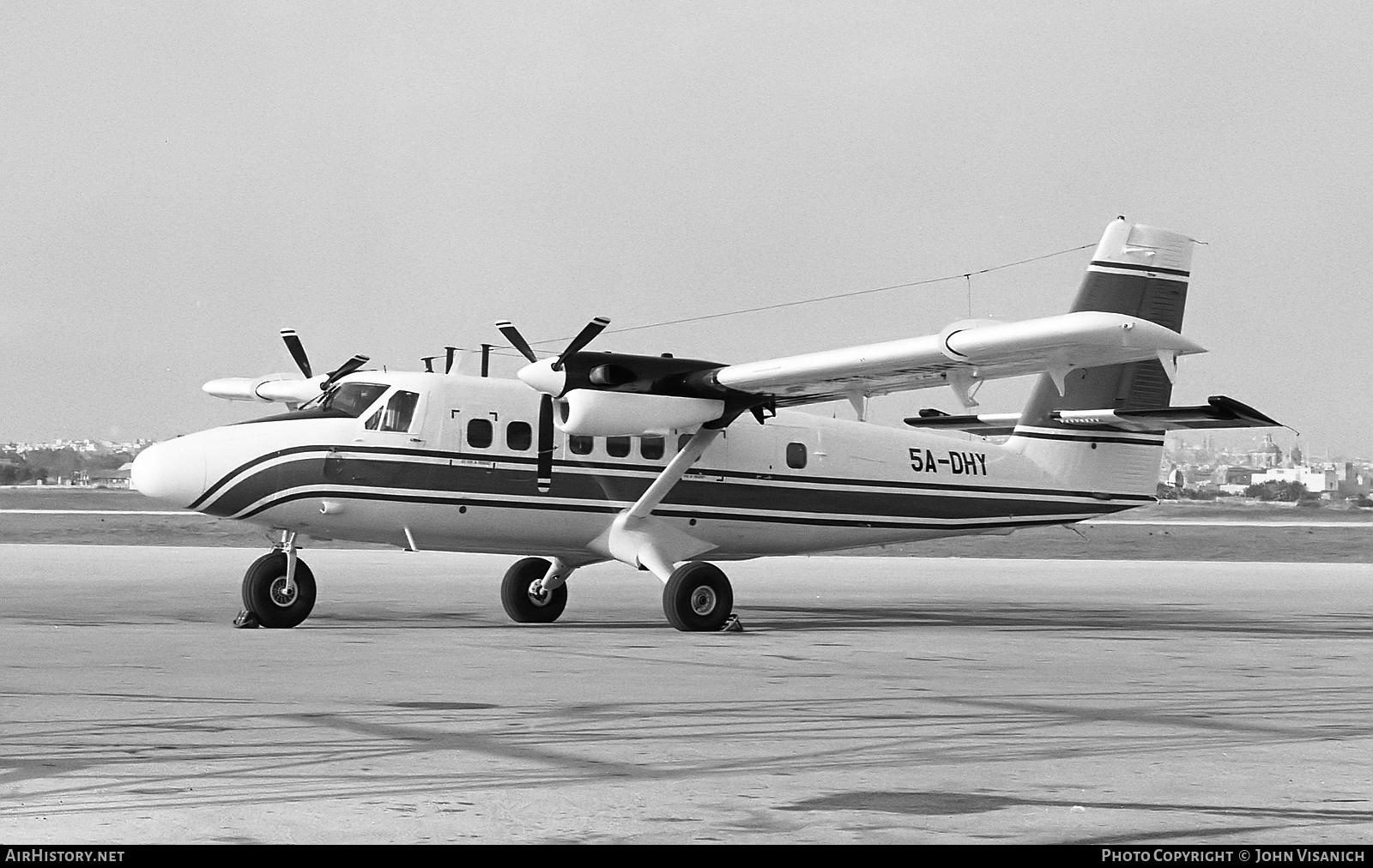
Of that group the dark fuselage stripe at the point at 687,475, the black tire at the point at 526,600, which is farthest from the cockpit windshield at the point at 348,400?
the black tire at the point at 526,600

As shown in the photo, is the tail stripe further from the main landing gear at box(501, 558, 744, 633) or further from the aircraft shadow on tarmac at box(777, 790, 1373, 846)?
the aircraft shadow on tarmac at box(777, 790, 1373, 846)

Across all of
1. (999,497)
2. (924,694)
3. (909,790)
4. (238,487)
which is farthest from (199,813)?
(999,497)

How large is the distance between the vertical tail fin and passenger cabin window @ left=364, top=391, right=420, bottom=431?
365 inches

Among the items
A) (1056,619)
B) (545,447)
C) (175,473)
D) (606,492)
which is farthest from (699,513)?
(175,473)

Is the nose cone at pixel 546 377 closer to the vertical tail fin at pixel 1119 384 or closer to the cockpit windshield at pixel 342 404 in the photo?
the cockpit windshield at pixel 342 404

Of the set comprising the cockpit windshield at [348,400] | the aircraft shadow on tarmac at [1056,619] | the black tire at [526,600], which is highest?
the cockpit windshield at [348,400]

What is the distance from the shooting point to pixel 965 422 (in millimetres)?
24875

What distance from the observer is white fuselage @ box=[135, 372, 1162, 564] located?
18.8 meters

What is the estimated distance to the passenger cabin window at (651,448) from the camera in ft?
68.2

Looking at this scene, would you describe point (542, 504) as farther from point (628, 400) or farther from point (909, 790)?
point (909, 790)

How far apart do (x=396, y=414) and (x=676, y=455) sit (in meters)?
3.67

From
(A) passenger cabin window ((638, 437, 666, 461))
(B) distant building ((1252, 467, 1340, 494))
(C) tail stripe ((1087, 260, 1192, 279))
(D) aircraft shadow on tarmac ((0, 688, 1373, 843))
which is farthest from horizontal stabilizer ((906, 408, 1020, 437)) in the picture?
(B) distant building ((1252, 467, 1340, 494))

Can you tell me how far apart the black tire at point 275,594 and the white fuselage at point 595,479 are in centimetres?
53

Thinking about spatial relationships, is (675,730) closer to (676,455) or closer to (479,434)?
(479,434)
